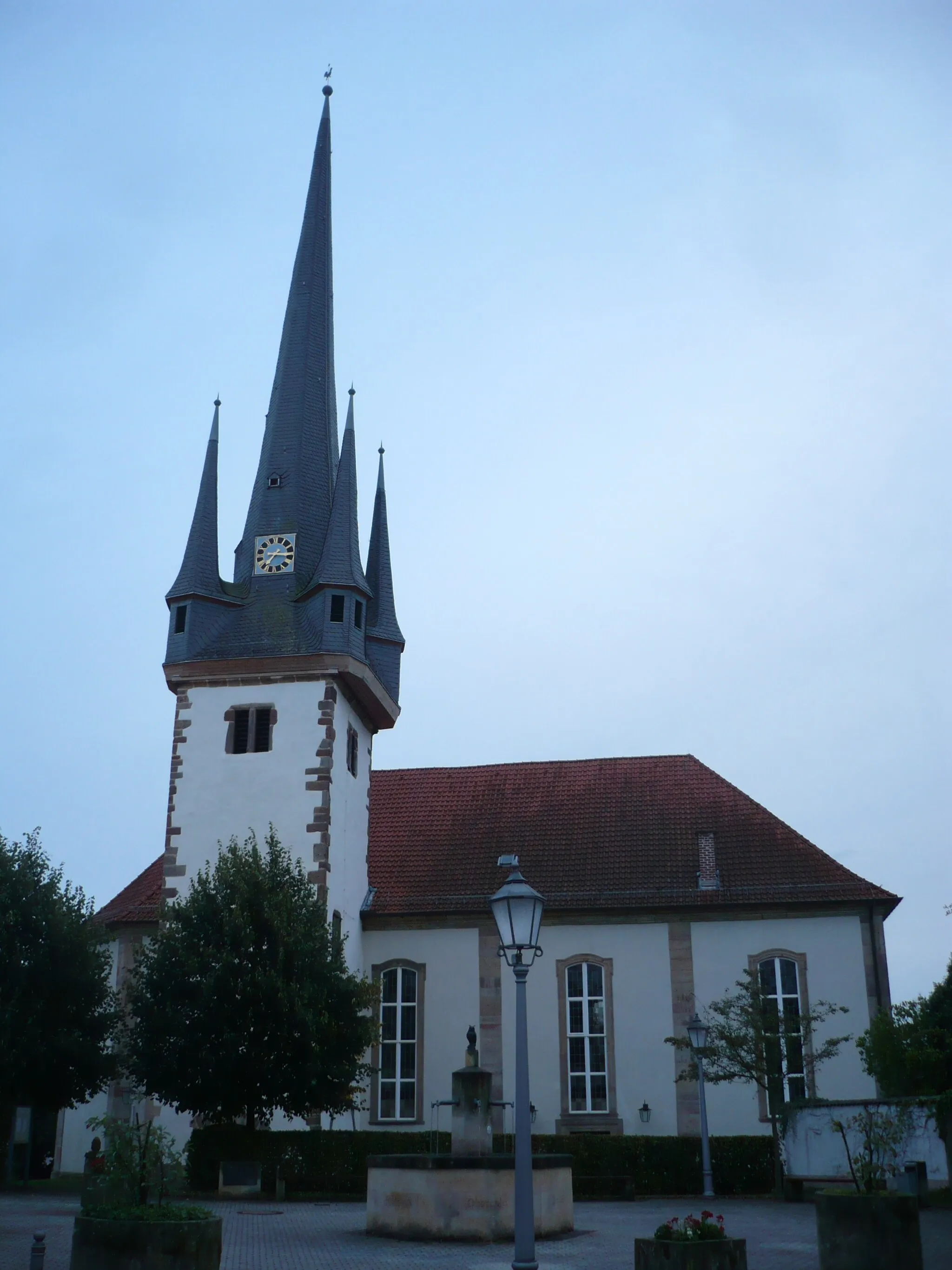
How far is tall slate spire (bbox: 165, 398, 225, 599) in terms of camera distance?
111ft

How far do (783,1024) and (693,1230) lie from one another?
15.4 m

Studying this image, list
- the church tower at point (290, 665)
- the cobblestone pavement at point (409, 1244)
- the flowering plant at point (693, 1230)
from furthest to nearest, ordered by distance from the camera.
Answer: the church tower at point (290, 665), the cobblestone pavement at point (409, 1244), the flowering plant at point (693, 1230)

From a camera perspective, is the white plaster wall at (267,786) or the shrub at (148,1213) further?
the white plaster wall at (267,786)

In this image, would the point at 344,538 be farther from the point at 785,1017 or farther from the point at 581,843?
the point at 785,1017

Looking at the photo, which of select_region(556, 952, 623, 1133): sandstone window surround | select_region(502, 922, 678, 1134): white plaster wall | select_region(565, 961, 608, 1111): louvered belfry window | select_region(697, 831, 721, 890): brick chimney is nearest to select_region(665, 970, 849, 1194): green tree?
select_region(502, 922, 678, 1134): white plaster wall

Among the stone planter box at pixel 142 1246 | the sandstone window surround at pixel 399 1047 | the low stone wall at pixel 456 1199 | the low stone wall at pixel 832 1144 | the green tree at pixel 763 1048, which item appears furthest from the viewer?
the sandstone window surround at pixel 399 1047

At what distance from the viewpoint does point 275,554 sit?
35.2 meters

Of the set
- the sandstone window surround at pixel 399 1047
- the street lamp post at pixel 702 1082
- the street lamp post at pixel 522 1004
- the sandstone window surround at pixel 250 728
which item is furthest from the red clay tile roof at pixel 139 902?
the street lamp post at pixel 522 1004

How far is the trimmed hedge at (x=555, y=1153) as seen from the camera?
25641 millimetres

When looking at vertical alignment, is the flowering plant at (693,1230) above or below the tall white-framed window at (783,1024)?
below

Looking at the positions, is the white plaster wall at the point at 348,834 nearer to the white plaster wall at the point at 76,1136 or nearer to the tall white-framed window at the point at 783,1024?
the white plaster wall at the point at 76,1136

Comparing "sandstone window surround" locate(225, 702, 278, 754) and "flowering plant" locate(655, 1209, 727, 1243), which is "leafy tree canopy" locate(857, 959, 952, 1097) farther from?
"sandstone window surround" locate(225, 702, 278, 754)

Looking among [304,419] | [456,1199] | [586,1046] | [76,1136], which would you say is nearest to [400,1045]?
[586,1046]

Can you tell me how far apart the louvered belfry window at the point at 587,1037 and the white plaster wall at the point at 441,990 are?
2.41 metres
